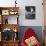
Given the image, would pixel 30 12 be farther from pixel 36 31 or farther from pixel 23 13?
pixel 36 31

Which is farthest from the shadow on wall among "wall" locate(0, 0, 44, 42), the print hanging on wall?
the print hanging on wall

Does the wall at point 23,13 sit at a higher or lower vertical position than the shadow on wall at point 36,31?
higher

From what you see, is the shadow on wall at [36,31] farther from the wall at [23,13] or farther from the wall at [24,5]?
the wall at [24,5]

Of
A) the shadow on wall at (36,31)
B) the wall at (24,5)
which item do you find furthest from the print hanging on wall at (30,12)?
the shadow on wall at (36,31)

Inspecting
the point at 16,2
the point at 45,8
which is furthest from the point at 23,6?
the point at 45,8

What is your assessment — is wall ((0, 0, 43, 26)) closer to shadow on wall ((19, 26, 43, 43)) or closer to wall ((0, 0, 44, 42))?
wall ((0, 0, 44, 42))

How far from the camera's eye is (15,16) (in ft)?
16.6

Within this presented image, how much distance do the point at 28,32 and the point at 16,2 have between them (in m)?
1.05

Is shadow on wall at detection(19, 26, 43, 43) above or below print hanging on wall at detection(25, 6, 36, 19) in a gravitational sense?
below

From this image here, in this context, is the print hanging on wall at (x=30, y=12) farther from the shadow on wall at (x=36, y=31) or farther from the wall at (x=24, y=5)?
the shadow on wall at (x=36, y=31)

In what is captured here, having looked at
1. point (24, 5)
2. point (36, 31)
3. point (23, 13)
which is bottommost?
point (36, 31)

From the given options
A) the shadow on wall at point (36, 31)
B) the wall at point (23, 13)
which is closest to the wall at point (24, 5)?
the wall at point (23, 13)

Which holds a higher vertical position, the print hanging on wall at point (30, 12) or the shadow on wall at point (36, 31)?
the print hanging on wall at point (30, 12)

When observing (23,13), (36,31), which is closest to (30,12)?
(23,13)
